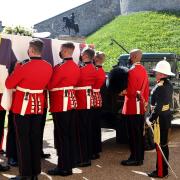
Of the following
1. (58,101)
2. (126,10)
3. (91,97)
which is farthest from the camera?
(126,10)

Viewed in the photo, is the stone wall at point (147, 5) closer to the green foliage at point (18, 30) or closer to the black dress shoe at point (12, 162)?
the green foliage at point (18, 30)

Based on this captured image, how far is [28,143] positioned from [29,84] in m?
0.80

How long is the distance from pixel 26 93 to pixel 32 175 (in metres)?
1.13

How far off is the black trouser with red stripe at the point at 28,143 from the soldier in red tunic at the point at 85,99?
43.8 inches

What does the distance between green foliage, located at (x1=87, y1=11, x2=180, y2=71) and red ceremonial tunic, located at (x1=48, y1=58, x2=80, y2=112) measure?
1902 cm

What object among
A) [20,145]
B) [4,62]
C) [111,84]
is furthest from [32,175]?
[111,84]

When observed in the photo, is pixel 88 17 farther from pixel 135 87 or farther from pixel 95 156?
pixel 135 87

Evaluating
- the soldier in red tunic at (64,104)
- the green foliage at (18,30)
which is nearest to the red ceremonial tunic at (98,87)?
the soldier in red tunic at (64,104)

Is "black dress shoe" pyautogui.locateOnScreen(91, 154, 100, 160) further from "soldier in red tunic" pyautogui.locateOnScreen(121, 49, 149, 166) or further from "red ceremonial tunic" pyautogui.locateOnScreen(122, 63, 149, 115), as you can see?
"red ceremonial tunic" pyautogui.locateOnScreen(122, 63, 149, 115)

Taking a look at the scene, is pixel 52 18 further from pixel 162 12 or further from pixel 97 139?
pixel 97 139

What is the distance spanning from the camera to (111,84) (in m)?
8.30

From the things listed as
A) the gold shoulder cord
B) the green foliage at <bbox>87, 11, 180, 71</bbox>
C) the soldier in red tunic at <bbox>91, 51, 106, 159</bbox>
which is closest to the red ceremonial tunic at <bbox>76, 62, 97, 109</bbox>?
the soldier in red tunic at <bbox>91, 51, 106, 159</bbox>

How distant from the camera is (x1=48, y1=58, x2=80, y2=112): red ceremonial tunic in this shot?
273 inches

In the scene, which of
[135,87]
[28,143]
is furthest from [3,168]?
[135,87]
